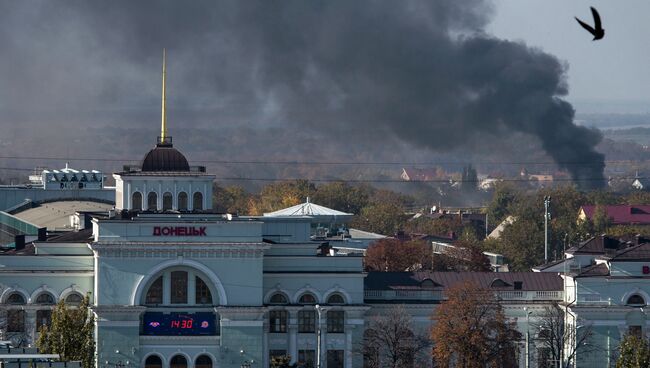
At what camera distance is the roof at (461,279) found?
87312 millimetres

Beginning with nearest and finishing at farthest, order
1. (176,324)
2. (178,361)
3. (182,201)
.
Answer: (178,361) → (176,324) → (182,201)

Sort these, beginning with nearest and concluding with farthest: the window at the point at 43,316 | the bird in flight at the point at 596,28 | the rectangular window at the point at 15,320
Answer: the bird in flight at the point at 596,28 → the rectangular window at the point at 15,320 → the window at the point at 43,316

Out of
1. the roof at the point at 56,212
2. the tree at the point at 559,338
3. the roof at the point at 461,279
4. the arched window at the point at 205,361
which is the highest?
the roof at the point at 56,212

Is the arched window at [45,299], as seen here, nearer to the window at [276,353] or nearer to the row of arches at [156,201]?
the row of arches at [156,201]

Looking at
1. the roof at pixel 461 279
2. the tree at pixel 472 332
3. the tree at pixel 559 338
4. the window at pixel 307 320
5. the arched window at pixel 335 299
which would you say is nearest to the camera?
the tree at pixel 472 332

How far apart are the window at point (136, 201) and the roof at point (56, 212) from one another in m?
22.7

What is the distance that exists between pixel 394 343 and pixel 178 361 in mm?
8418

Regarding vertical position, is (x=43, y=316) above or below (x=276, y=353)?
above

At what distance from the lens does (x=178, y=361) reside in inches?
3238

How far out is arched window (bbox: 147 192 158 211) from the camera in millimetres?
88938

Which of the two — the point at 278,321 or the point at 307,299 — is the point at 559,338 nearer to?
the point at 307,299

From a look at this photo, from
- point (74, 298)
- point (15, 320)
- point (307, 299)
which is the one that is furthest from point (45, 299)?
point (307, 299)

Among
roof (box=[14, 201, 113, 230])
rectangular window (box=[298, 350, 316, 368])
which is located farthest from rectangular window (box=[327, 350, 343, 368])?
roof (box=[14, 201, 113, 230])

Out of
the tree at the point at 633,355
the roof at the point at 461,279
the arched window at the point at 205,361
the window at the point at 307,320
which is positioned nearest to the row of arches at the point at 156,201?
the window at the point at 307,320
